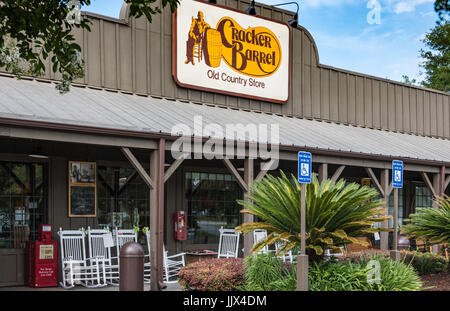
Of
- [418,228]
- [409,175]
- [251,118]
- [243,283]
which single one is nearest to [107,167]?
[251,118]

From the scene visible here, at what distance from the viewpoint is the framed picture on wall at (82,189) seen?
1112cm

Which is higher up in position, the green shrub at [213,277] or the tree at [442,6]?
the tree at [442,6]

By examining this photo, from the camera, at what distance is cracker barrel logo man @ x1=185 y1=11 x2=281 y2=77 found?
42.5 feet

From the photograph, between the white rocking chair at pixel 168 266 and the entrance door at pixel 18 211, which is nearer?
the entrance door at pixel 18 211

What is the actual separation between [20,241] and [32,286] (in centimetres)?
91

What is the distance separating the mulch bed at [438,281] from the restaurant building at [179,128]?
3.21 m

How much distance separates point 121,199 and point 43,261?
7.32ft

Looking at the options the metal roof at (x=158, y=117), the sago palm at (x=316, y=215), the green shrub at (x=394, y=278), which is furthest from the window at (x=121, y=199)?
the green shrub at (x=394, y=278)

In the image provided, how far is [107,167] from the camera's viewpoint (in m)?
11.8

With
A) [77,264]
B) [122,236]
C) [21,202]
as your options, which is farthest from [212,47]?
[77,264]

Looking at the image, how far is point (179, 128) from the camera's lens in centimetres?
1027

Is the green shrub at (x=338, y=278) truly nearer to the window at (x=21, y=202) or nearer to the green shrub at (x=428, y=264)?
the green shrub at (x=428, y=264)

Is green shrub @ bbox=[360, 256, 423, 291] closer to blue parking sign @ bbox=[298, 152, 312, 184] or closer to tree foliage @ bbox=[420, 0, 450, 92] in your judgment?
blue parking sign @ bbox=[298, 152, 312, 184]
